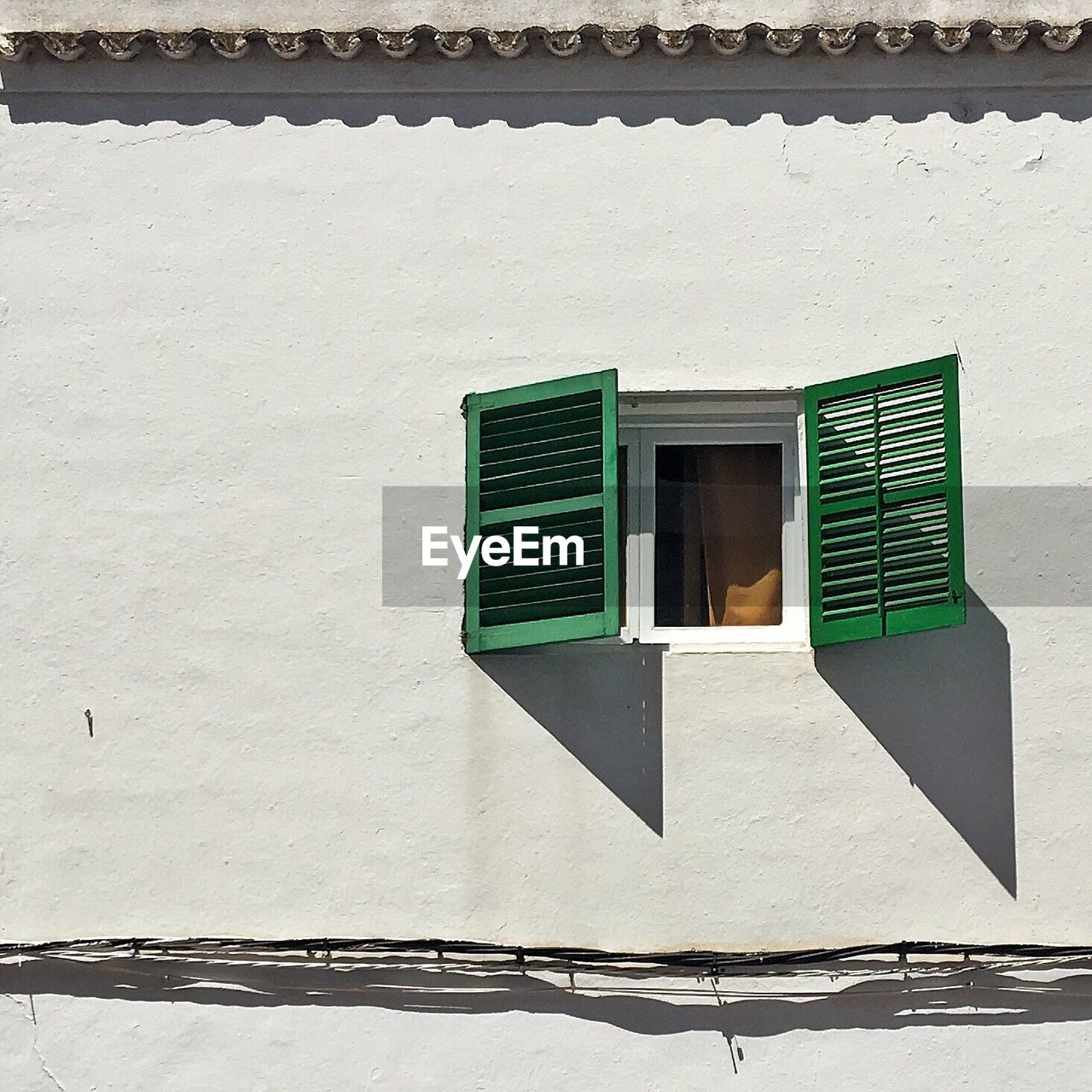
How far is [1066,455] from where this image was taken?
624 centimetres

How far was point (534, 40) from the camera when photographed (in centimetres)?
648

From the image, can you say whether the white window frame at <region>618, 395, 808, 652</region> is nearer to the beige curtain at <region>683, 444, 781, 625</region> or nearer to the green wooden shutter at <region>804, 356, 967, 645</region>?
the beige curtain at <region>683, 444, 781, 625</region>

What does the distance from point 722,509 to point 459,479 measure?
1024 mm

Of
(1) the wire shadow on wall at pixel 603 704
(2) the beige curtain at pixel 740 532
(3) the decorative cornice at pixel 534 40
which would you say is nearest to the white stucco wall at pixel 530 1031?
(1) the wire shadow on wall at pixel 603 704

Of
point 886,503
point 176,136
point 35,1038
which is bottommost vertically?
point 35,1038

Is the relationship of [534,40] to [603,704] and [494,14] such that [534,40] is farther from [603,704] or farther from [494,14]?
[603,704]

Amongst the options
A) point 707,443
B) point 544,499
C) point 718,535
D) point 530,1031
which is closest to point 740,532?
point 718,535

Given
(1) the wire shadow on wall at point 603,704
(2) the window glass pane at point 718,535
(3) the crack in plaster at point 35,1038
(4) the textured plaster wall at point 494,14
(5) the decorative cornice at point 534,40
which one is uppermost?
(4) the textured plaster wall at point 494,14

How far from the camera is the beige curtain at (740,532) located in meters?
6.45

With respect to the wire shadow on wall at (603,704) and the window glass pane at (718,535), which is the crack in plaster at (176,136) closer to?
the window glass pane at (718,535)

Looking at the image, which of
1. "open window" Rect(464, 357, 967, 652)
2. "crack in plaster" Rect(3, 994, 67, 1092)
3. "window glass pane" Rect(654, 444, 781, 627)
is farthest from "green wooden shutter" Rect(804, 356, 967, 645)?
"crack in plaster" Rect(3, 994, 67, 1092)

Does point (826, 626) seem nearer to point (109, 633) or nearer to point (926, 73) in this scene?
point (926, 73)

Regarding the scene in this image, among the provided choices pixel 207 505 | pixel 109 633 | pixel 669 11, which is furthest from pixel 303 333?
pixel 669 11

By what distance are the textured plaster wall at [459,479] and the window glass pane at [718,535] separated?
0.33 meters
